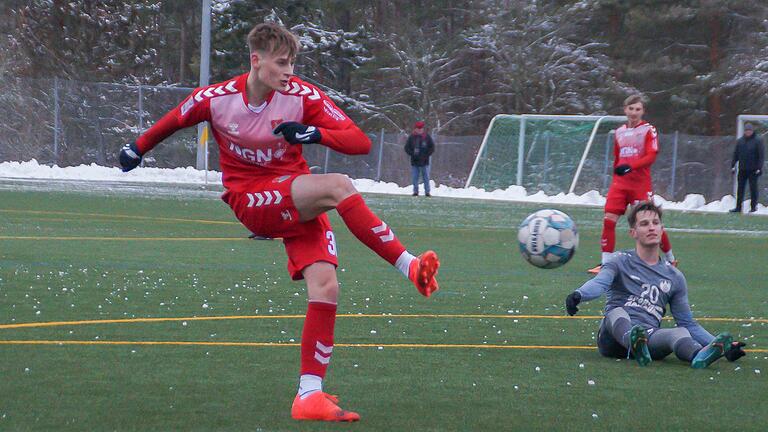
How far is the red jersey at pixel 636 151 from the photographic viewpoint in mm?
13531

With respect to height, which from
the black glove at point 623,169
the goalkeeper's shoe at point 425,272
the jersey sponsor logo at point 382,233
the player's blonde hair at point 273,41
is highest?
the player's blonde hair at point 273,41

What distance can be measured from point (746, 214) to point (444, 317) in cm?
2165

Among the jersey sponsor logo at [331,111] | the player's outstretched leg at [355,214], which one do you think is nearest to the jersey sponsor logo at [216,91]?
the jersey sponsor logo at [331,111]

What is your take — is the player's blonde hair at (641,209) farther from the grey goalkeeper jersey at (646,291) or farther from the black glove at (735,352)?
the black glove at (735,352)

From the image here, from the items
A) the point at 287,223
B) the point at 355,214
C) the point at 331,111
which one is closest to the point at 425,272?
the point at 355,214

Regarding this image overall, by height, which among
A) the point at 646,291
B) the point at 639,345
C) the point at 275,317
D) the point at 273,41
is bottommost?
the point at 275,317

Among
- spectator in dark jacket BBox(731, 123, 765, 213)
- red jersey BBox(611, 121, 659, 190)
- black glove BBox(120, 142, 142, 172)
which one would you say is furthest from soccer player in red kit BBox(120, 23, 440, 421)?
spectator in dark jacket BBox(731, 123, 765, 213)

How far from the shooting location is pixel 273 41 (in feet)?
19.7

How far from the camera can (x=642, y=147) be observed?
1359cm

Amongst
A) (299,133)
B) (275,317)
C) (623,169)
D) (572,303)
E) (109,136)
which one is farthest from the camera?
(109,136)

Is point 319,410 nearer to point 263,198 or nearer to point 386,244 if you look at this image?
point 386,244

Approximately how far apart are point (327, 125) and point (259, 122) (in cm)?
34

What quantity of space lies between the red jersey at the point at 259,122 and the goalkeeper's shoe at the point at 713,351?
2388mm

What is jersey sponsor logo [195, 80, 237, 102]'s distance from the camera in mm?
6230
